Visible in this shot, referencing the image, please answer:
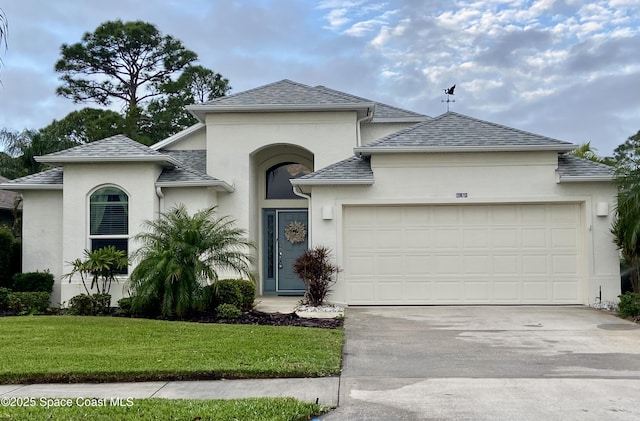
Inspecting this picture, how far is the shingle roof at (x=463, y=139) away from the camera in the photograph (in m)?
13.7

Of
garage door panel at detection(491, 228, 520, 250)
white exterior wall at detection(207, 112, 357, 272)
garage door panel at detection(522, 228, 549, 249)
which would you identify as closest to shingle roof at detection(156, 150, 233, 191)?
white exterior wall at detection(207, 112, 357, 272)

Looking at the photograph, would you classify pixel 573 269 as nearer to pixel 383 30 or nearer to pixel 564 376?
pixel 564 376

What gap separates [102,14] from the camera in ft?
106

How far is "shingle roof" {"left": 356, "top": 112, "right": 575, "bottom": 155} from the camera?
13672 millimetres

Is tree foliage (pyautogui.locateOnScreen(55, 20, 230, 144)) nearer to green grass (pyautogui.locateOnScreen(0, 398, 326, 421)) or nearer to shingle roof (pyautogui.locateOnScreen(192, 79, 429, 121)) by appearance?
shingle roof (pyautogui.locateOnScreen(192, 79, 429, 121))

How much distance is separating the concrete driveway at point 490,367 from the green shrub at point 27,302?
277 inches

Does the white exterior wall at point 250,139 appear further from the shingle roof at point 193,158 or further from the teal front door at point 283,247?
the teal front door at point 283,247

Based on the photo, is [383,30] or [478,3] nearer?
[478,3]

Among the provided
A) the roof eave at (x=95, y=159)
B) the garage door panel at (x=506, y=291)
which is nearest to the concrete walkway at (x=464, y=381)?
the garage door panel at (x=506, y=291)

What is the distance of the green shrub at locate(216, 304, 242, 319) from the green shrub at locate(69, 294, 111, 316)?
2.81 metres

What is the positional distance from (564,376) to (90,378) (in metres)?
5.97

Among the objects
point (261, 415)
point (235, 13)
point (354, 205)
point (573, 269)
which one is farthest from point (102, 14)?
point (261, 415)

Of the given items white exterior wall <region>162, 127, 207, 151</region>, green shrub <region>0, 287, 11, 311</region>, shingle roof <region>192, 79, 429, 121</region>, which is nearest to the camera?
green shrub <region>0, 287, 11, 311</region>

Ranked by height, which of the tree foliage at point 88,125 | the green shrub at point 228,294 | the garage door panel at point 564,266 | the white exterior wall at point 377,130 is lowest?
the green shrub at point 228,294
